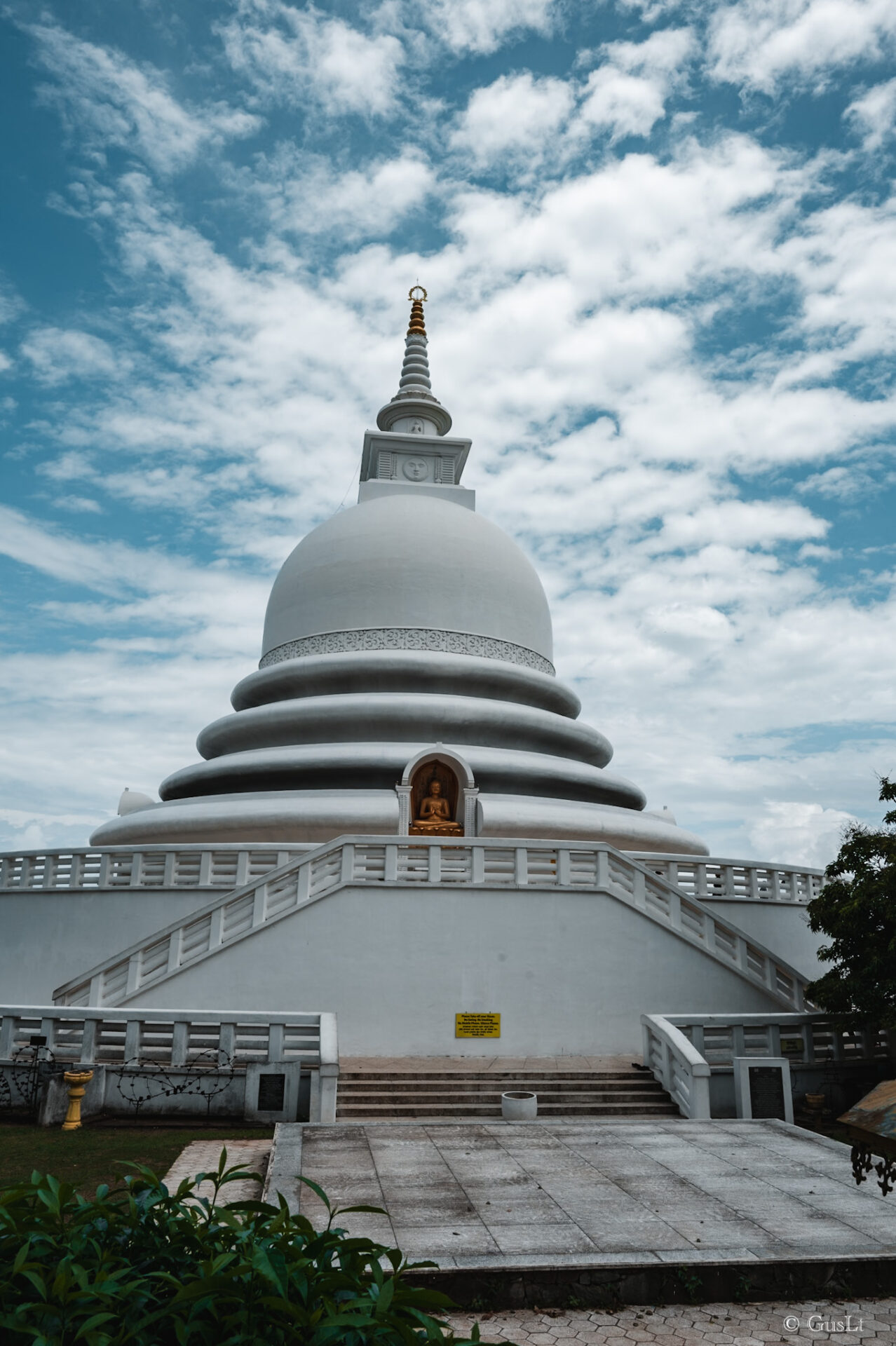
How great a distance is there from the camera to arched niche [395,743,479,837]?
716 inches

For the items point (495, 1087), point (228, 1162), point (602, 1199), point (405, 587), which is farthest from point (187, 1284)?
point (405, 587)

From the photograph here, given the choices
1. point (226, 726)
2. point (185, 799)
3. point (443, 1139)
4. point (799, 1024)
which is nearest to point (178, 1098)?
point (443, 1139)

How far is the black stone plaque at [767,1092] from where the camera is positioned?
12211 mm

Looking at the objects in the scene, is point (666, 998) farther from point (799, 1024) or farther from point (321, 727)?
point (321, 727)

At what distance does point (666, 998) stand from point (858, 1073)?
2847 mm

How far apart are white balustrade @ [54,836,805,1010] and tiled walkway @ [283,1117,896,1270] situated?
14.1 ft

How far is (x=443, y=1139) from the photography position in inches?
410

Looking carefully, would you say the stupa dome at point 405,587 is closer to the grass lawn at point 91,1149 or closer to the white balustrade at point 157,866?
the white balustrade at point 157,866

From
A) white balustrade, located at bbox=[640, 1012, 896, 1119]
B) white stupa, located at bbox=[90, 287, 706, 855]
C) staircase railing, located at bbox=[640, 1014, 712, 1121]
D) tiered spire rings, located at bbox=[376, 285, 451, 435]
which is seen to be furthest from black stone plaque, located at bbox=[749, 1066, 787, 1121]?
tiered spire rings, located at bbox=[376, 285, 451, 435]

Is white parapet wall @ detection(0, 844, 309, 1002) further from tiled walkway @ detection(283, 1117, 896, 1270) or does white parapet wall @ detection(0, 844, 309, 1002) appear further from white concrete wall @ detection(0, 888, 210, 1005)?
tiled walkway @ detection(283, 1117, 896, 1270)

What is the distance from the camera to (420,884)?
1494 centimetres

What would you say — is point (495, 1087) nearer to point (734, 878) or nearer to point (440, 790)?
point (440, 790)

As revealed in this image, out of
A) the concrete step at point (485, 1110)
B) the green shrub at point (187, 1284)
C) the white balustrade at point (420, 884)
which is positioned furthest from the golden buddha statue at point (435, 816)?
the green shrub at point (187, 1284)

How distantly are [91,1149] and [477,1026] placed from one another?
5988 mm
